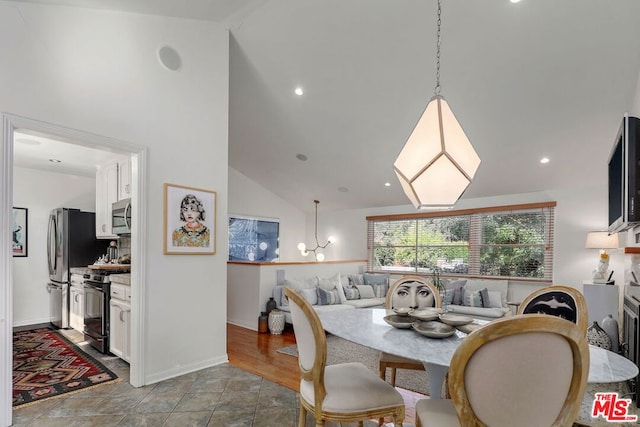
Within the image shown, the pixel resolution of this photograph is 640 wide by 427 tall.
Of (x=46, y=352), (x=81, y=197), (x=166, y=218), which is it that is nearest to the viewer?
(x=166, y=218)

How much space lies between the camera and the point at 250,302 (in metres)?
5.26

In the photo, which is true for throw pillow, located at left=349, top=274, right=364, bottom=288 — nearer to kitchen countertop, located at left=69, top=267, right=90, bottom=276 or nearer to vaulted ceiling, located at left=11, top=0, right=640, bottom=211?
vaulted ceiling, located at left=11, top=0, right=640, bottom=211

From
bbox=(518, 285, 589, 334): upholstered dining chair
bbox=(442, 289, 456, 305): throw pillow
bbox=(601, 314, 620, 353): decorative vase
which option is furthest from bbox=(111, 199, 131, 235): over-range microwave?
bbox=(601, 314, 620, 353): decorative vase

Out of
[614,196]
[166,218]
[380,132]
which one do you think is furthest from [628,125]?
[166,218]

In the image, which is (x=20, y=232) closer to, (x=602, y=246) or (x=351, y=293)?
(x=351, y=293)

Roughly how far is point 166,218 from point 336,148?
3.14 metres

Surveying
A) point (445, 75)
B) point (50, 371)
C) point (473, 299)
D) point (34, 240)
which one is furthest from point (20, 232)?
point (473, 299)

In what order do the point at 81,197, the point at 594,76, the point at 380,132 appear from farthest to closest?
1. the point at 81,197
2. the point at 380,132
3. the point at 594,76

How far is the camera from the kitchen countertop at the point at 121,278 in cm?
326

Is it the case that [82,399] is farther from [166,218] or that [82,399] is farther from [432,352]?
[432,352]

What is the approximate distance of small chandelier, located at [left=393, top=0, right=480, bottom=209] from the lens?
1710 millimetres

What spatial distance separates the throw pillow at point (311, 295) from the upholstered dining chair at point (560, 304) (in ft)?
10.8

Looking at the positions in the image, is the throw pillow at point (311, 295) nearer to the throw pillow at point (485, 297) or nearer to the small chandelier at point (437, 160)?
the throw pillow at point (485, 297)

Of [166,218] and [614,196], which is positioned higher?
[614,196]
